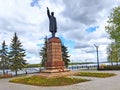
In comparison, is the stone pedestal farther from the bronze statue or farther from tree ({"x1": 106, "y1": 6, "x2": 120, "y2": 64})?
tree ({"x1": 106, "y1": 6, "x2": 120, "y2": 64})

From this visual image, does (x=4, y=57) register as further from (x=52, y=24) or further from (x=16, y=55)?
(x=52, y=24)

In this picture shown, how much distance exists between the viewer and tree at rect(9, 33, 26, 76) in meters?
36.7

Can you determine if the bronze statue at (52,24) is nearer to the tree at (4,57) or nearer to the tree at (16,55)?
the tree at (16,55)

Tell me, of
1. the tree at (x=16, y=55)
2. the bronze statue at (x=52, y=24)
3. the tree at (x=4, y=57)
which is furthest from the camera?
the tree at (x=4, y=57)

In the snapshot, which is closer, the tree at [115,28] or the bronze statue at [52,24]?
the bronze statue at [52,24]

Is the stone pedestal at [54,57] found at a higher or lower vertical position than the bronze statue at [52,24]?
lower

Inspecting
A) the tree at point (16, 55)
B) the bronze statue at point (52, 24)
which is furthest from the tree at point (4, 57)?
the bronze statue at point (52, 24)

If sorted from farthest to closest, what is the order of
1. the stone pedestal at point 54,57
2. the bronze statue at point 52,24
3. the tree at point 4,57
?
the tree at point 4,57, the bronze statue at point 52,24, the stone pedestal at point 54,57

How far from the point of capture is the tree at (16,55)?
120ft

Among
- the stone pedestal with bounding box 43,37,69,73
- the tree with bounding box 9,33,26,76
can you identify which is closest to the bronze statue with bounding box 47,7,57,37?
the stone pedestal with bounding box 43,37,69,73

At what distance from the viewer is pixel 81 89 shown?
13633mm

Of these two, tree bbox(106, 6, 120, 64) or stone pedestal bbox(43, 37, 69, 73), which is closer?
stone pedestal bbox(43, 37, 69, 73)

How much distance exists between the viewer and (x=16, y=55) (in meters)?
37.2

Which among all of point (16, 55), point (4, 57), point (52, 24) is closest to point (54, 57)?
point (52, 24)
